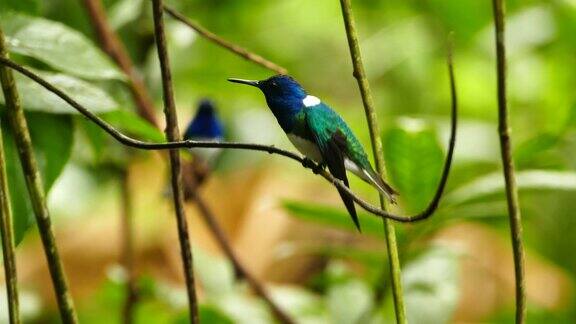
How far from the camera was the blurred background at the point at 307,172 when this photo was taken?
768mm

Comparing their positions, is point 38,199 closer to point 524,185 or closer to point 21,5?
point 21,5

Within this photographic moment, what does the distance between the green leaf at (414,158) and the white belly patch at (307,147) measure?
242 millimetres

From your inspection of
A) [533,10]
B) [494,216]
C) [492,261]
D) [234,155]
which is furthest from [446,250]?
[492,261]

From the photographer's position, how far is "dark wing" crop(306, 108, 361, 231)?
0.48 metres

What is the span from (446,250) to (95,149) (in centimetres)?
42

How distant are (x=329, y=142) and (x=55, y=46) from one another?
0.35m

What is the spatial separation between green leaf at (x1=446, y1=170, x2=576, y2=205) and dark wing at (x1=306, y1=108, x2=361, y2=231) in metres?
0.40

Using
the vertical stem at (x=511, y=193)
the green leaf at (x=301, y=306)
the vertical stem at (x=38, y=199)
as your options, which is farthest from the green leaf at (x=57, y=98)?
the green leaf at (x=301, y=306)

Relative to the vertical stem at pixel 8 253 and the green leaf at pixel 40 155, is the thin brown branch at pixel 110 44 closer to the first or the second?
the green leaf at pixel 40 155

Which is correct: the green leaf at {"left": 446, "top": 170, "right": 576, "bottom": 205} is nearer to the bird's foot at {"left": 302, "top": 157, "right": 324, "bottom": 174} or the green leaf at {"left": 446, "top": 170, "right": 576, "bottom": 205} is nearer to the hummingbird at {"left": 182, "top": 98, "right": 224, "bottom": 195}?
the hummingbird at {"left": 182, "top": 98, "right": 224, "bottom": 195}

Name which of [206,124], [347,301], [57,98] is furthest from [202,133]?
[57,98]

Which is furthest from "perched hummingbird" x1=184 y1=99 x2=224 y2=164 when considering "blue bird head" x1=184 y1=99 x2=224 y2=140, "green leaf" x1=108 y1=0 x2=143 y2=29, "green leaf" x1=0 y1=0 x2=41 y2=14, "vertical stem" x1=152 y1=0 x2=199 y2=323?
"vertical stem" x1=152 y1=0 x2=199 y2=323

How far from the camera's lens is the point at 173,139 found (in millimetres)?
553

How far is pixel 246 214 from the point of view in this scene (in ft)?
7.52
